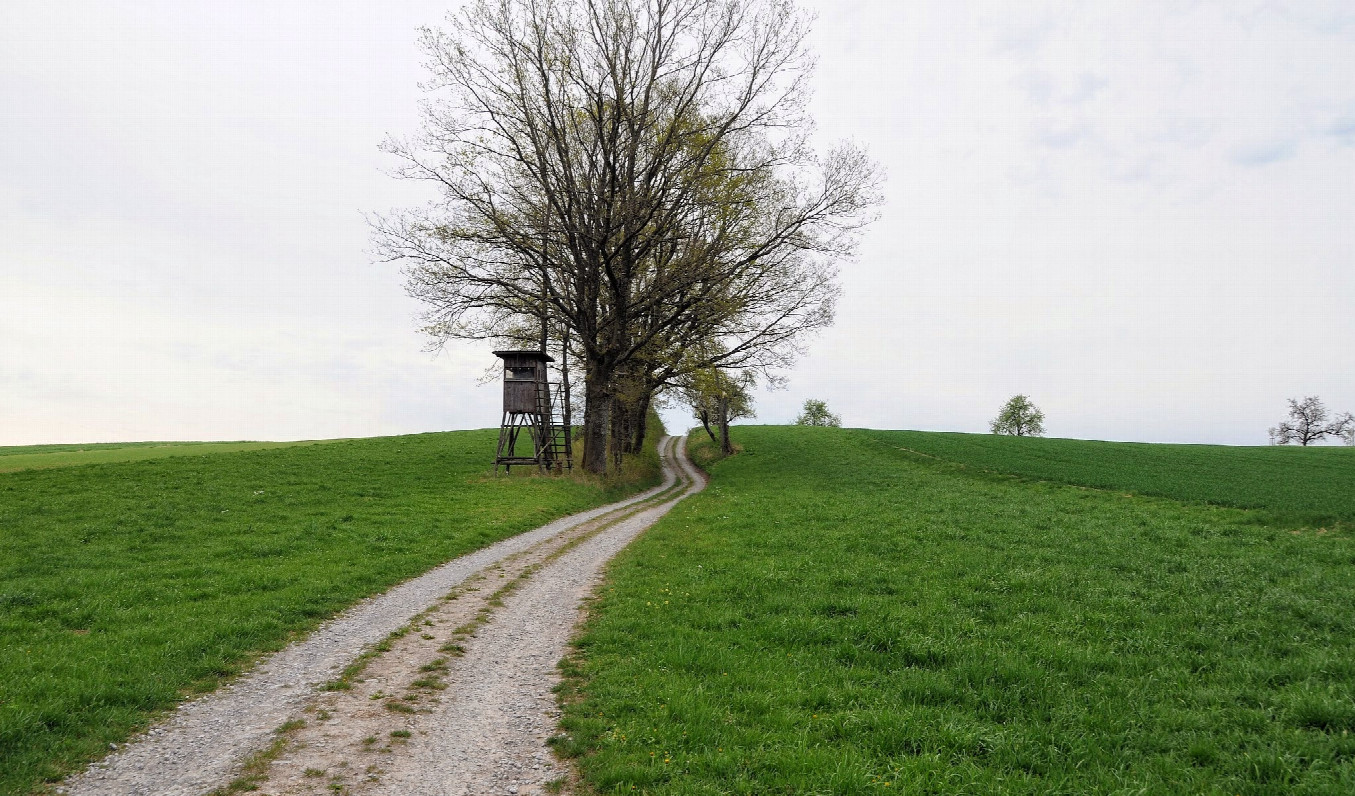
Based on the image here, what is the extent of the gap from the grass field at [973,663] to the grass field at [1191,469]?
7064 millimetres

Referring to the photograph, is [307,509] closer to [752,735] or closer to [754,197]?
[752,735]

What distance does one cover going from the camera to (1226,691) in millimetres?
7629

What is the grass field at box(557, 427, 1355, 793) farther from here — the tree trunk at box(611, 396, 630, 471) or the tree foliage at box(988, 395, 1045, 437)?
the tree foliage at box(988, 395, 1045, 437)

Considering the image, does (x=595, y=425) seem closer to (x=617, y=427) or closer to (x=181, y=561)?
(x=617, y=427)

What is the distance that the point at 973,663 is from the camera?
8.55m

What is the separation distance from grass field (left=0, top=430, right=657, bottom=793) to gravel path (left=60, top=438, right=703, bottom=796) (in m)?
0.53

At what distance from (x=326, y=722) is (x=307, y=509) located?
16.0 meters

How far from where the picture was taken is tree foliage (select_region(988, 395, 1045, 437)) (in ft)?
328

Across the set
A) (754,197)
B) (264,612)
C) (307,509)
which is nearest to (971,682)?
(264,612)

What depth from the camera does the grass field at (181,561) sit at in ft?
26.4

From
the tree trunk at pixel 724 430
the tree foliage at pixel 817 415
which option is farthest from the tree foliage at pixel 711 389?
the tree foliage at pixel 817 415

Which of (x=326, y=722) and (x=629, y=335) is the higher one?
(x=629, y=335)

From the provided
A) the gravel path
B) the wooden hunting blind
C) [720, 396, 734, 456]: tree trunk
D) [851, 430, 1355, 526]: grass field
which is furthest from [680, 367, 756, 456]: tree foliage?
the gravel path

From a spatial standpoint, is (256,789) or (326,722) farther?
(326,722)
